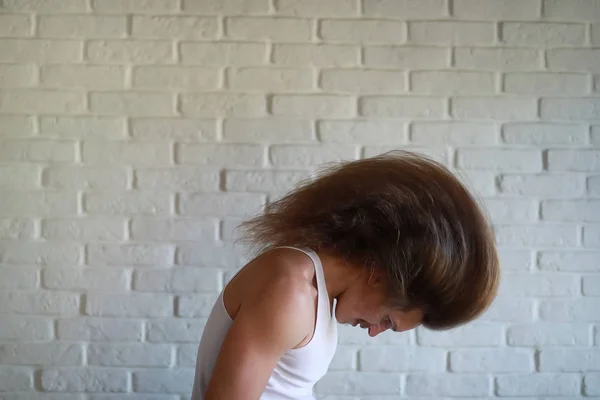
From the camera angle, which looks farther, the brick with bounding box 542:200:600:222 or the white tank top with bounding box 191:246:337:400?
the brick with bounding box 542:200:600:222

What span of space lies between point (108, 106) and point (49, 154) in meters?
0.19

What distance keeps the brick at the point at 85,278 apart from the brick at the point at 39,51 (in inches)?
21.2

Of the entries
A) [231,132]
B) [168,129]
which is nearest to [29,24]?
[168,129]

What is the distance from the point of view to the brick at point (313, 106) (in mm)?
1328

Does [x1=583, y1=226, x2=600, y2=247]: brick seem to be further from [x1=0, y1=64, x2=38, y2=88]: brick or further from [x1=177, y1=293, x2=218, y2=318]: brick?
[x1=0, y1=64, x2=38, y2=88]: brick

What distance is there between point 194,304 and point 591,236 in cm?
105

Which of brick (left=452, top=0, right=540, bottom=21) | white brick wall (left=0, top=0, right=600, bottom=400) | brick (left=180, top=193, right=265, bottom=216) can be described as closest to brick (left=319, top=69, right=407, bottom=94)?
white brick wall (left=0, top=0, right=600, bottom=400)

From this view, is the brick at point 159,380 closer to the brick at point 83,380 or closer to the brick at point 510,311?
the brick at point 83,380

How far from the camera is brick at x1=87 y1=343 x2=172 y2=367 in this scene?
4.44 feet

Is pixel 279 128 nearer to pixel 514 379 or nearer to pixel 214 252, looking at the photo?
pixel 214 252

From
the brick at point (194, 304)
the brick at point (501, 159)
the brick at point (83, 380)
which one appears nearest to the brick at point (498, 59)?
the brick at point (501, 159)

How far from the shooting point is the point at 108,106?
1330 mm

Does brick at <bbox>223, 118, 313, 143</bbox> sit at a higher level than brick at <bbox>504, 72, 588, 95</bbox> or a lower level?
lower

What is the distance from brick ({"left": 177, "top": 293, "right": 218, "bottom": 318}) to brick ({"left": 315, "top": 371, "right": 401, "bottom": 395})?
0.36 meters
